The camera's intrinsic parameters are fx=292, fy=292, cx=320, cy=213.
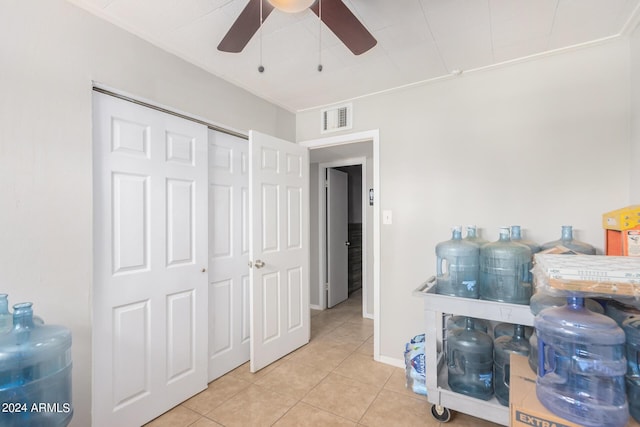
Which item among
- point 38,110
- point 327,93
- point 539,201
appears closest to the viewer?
point 38,110

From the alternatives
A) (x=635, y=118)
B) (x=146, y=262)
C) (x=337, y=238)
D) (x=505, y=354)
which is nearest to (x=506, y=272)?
(x=505, y=354)

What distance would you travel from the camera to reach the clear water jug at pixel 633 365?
104cm

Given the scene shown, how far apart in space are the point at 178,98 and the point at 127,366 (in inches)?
71.3

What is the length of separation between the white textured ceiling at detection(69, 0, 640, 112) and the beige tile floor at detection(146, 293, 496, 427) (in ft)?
8.13

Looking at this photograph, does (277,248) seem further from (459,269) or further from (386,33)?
(386,33)

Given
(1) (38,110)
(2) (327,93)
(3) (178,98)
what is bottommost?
(1) (38,110)

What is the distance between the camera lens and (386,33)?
6.04 feet

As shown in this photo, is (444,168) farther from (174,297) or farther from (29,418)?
(29,418)

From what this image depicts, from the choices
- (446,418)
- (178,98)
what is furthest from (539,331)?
(178,98)

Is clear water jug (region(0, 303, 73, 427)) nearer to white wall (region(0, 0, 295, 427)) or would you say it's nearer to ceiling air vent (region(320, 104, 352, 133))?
white wall (region(0, 0, 295, 427))

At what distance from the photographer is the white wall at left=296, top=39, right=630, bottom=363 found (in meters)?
1.91

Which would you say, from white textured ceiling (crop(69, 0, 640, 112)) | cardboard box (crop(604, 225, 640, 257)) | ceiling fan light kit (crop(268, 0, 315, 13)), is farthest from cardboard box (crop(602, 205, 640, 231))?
ceiling fan light kit (crop(268, 0, 315, 13))

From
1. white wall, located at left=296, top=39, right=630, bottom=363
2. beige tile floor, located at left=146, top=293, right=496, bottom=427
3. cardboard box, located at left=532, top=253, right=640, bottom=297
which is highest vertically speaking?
white wall, located at left=296, top=39, right=630, bottom=363

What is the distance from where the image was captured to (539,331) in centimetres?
117
